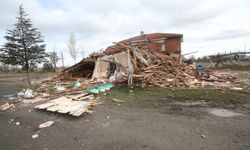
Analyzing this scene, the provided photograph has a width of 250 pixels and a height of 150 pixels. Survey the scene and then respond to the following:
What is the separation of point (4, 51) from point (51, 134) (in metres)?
37.7

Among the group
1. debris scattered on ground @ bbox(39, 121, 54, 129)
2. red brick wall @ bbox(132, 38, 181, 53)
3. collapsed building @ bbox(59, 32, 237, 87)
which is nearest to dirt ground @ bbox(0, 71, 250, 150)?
debris scattered on ground @ bbox(39, 121, 54, 129)

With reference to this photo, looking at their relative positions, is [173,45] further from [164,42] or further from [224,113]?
[224,113]

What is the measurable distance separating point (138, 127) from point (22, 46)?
36687 mm

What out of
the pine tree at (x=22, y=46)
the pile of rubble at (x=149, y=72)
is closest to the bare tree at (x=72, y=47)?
the pine tree at (x=22, y=46)

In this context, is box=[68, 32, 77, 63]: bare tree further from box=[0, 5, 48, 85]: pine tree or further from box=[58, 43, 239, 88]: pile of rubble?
box=[58, 43, 239, 88]: pile of rubble

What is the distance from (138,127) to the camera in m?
4.77

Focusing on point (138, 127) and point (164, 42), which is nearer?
point (138, 127)

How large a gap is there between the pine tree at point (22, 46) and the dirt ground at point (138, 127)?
31.5 metres

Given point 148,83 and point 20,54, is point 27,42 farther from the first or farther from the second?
point 148,83

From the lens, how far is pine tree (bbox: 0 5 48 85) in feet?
114

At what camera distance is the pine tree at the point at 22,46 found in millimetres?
34781

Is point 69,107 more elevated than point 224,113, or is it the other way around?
point 69,107

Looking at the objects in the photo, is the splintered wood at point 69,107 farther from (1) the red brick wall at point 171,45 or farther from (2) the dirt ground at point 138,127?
(1) the red brick wall at point 171,45

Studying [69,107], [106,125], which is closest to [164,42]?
[69,107]
